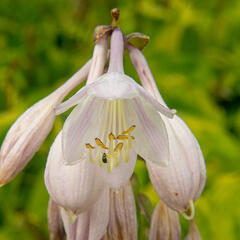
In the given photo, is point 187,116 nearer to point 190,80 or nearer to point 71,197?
point 190,80

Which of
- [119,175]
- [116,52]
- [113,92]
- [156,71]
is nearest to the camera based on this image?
[113,92]

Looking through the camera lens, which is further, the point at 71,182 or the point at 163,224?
the point at 163,224

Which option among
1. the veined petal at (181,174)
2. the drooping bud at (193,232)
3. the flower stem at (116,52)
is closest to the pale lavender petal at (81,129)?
the flower stem at (116,52)

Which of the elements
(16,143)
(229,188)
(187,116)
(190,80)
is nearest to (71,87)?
(16,143)

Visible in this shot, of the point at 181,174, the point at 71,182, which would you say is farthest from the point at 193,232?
the point at 71,182

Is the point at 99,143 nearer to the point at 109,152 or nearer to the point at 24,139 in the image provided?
the point at 109,152

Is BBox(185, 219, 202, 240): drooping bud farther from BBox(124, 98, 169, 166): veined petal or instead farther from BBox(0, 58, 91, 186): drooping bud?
BBox(0, 58, 91, 186): drooping bud

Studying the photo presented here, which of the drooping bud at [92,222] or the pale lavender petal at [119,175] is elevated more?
the pale lavender petal at [119,175]

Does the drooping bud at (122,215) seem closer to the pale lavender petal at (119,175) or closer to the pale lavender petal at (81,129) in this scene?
the pale lavender petal at (119,175)
